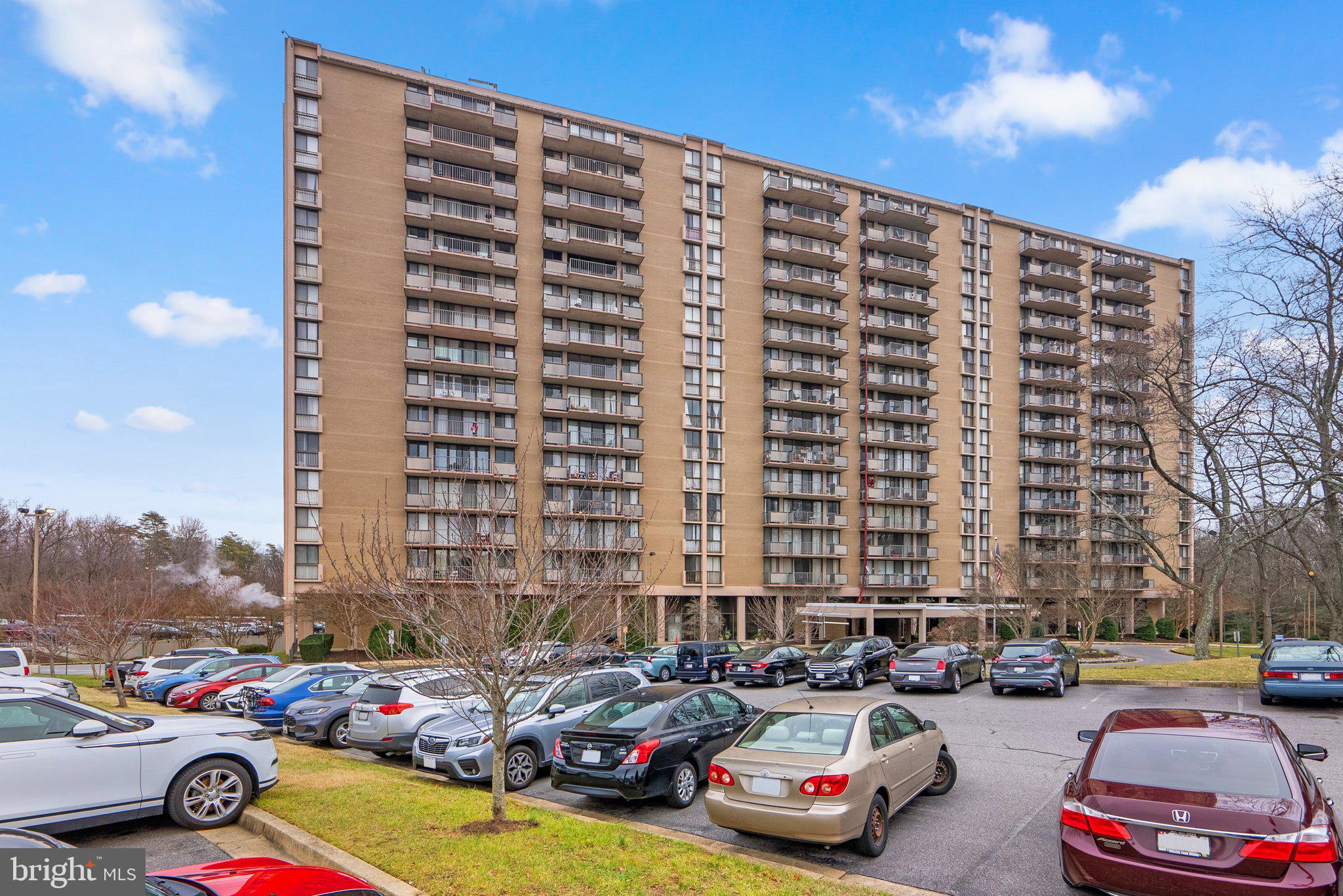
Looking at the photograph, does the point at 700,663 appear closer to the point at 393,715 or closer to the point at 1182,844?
the point at 393,715

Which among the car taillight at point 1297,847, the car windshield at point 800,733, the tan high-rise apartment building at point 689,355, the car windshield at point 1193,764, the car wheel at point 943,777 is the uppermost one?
the tan high-rise apartment building at point 689,355

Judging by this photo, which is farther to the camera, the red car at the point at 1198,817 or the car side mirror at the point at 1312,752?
the car side mirror at the point at 1312,752

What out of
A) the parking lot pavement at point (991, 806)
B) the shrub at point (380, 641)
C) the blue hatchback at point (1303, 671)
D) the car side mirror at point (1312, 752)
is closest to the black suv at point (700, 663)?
the parking lot pavement at point (991, 806)

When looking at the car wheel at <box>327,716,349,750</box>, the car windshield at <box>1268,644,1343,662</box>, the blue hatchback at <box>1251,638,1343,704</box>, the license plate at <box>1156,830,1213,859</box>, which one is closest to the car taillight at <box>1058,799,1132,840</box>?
the license plate at <box>1156,830,1213,859</box>

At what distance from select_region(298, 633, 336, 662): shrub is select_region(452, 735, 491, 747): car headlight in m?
32.2

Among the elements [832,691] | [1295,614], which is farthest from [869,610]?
[1295,614]

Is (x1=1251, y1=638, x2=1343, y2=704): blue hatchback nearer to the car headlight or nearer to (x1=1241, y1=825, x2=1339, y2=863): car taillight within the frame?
(x1=1241, y1=825, x2=1339, y2=863): car taillight

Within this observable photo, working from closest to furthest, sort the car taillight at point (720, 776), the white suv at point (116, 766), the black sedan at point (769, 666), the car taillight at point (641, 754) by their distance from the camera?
the white suv at point (116, 766) → the car taillight at point (720, 776) → the car taillight at point (641, 754) → the black sedan at point (769, 666)

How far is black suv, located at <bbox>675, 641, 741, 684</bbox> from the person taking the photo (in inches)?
1118

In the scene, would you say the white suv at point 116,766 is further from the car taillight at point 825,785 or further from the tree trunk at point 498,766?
the car taillight at point 825,785

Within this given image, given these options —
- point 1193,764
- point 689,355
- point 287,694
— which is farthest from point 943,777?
point 689,355

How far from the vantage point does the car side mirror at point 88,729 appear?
25.1 ft

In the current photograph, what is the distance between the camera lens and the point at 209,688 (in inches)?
827

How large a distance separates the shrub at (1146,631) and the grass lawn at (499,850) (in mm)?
68576
